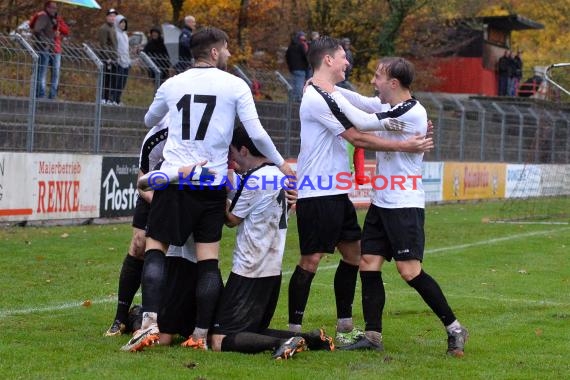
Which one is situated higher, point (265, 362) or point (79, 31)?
point (79, 31)

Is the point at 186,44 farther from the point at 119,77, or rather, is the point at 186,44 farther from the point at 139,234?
the point at 139,234

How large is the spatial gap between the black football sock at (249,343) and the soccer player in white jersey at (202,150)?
0.59ft

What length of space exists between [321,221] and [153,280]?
4.17 ft

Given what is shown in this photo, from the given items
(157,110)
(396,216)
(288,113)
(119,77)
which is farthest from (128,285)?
(288,113)

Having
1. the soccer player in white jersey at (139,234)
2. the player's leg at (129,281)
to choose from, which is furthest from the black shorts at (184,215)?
the player's leg at (129,281)

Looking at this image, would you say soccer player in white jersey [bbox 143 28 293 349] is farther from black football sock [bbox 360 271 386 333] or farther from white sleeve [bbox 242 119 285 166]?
black football sock [bbox 360 271 386 333]

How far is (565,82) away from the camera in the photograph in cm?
2938

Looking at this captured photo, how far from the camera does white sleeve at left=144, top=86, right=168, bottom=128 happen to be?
7543 mm

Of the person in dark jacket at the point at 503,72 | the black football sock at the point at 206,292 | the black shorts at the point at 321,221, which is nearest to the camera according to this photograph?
the black football sock at the point at 206,292

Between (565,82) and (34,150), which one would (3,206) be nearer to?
(34,150)

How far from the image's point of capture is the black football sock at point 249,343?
7.24m

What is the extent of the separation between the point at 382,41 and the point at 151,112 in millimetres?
31730

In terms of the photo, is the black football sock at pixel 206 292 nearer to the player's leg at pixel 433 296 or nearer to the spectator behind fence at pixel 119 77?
the player's leg at pixel 433 296

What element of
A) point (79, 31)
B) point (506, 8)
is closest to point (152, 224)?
point (79, 31)
